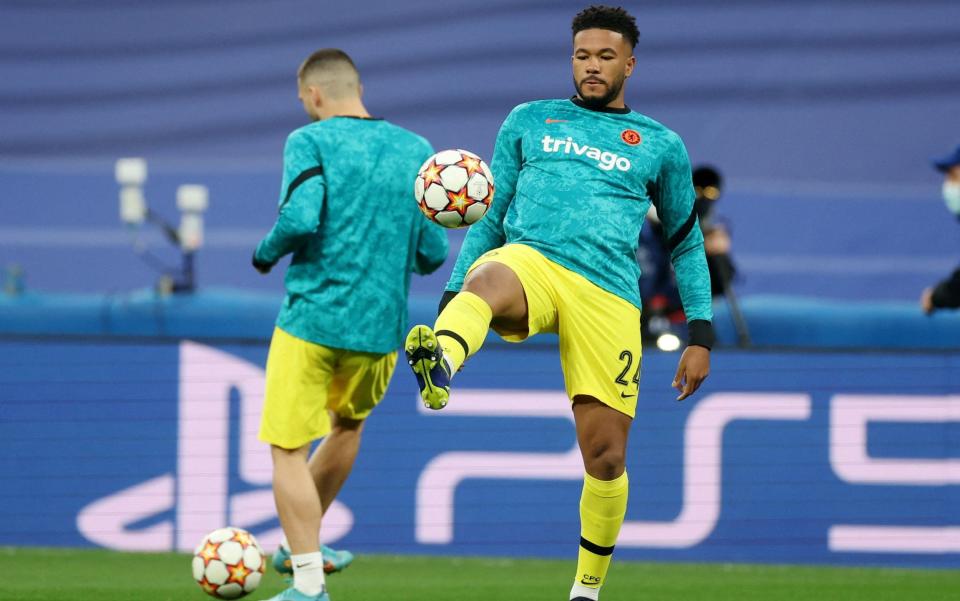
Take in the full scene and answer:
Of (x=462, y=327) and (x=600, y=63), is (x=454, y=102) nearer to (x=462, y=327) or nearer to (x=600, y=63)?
(x=600, y=63)

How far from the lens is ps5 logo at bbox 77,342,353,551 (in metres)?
8.00

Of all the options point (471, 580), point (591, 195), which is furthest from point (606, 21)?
point (471, 580)

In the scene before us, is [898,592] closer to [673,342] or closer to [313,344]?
[673,342]

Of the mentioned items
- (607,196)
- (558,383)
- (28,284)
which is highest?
(607,196)

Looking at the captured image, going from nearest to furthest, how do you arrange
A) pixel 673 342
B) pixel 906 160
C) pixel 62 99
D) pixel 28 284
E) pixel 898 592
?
1. pixel 673 342
2. pixel 898 592
3. pixel 28 284
4. pixel 906 160
5. pixel 62 99

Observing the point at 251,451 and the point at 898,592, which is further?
the point at 251,451

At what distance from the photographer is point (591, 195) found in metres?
5.23

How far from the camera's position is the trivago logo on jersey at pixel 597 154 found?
17.3 ft

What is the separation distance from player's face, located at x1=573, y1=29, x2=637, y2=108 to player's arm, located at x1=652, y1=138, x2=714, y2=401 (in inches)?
12.8

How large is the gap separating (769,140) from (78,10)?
25.9 ft

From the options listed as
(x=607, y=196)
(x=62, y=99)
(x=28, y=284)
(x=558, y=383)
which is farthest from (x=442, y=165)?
(x=62, y=99)

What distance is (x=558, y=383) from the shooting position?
8.19 metres

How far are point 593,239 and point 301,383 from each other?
1.35m

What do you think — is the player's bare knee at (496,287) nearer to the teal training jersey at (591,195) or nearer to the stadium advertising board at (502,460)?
the teal training jersey at (591,195)
